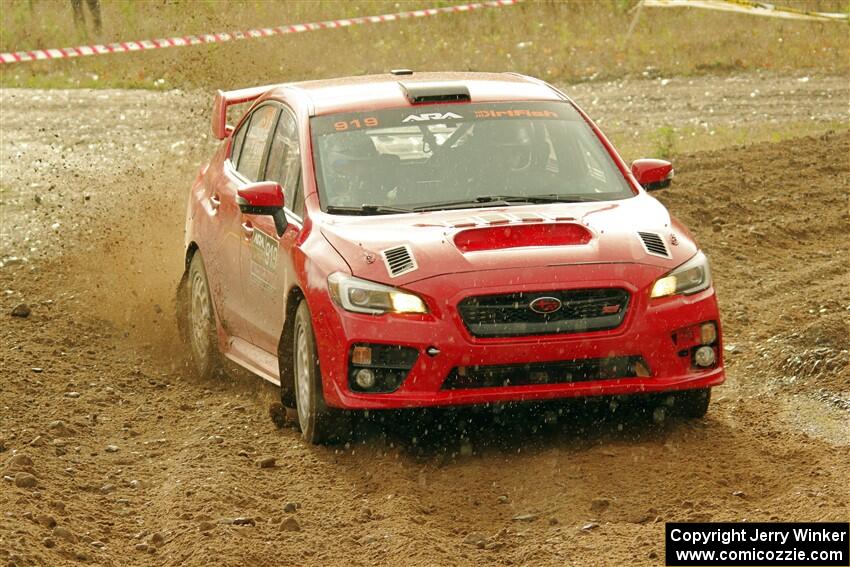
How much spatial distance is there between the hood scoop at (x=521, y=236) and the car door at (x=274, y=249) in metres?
0.99

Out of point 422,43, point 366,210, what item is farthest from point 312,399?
point 422,43

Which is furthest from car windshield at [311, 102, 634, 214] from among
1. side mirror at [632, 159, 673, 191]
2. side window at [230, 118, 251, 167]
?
side window at [230, 118, 251, 167]

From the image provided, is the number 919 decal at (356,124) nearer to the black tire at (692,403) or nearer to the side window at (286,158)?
the side window at (286,158)

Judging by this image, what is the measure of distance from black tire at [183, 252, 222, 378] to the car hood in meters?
2.12

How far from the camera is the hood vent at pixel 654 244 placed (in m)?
8.12

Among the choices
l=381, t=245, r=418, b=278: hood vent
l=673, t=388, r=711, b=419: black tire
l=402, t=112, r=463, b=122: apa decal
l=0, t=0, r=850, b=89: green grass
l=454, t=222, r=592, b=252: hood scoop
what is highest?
Result: l=402, t=112, r=463, b=122: apa decal

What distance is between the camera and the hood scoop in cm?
800

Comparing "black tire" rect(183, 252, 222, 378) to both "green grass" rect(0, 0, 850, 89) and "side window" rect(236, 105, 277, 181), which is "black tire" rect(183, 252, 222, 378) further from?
"green grass" rect(0, 0, 850, 89)

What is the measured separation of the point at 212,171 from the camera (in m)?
11.0

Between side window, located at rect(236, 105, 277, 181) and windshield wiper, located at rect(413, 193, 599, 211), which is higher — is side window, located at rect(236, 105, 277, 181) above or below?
below

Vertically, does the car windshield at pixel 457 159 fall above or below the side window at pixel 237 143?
above

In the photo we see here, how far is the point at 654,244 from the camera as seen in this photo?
8188 mm

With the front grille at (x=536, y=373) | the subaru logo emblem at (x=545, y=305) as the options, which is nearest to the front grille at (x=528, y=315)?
the subaru logo emblem at (x=545, y=305)

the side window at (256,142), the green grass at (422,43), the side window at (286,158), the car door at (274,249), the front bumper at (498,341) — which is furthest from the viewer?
the green grass at (422,43)
